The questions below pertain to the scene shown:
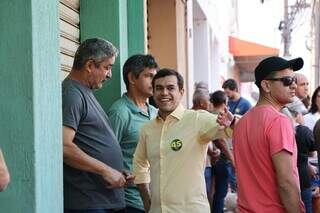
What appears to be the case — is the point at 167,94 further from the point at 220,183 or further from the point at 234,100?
the point at 234,100

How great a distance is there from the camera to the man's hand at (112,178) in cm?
367

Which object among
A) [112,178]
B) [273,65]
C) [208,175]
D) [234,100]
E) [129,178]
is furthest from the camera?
[234,100]

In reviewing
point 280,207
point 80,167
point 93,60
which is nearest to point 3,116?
point 80,167

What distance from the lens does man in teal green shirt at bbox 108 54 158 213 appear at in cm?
431

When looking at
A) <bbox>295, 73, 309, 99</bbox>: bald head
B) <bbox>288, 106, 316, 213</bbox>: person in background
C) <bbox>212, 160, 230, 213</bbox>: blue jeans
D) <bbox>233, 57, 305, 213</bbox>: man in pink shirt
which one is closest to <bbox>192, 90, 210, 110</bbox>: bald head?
<bbox>212, 160, 230, 213</bbox>: blue jeans

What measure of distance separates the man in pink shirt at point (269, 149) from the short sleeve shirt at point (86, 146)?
855mm

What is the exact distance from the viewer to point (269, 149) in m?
3.24

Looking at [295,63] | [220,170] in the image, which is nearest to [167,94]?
[295,63]

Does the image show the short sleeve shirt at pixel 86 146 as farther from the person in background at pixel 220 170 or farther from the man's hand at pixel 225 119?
the person in background at pixel 220 170

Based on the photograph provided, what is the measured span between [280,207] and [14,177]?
Answer: 4.66 ft

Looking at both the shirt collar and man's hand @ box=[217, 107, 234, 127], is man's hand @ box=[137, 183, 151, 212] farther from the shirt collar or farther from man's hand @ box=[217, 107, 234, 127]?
man's hand @ box=[217, 107, 234, 127]

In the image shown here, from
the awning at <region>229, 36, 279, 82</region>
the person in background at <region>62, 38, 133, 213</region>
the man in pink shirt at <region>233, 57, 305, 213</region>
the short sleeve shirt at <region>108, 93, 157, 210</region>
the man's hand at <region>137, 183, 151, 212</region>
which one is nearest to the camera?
the man in pink shirt at <region>233, 57, 305, 213</region>

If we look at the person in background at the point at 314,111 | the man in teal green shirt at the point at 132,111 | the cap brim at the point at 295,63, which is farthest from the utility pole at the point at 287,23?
the cap brim at the point at 295,63

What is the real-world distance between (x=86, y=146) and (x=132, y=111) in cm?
70
